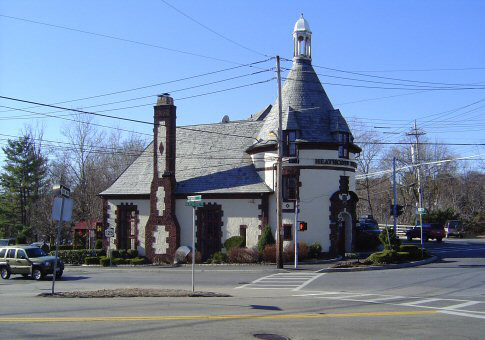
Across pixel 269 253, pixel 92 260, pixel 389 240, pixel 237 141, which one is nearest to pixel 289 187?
pixel 269 253

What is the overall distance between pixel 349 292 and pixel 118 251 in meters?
22.7

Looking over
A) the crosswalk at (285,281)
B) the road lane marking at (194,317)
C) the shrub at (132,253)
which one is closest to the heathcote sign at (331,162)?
the crosswalk at (285,281)

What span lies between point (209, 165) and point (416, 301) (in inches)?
947

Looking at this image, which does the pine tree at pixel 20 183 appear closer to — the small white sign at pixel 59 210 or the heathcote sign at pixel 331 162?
the heathcote sign at pixel 331 162

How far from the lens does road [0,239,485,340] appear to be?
10492 millimetres

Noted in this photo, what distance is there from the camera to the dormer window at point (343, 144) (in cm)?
3465

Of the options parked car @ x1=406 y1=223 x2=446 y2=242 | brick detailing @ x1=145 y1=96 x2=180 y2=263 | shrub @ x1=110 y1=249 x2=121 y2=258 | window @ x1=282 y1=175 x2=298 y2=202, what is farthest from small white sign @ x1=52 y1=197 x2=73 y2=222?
parked car @ x1=406 y1=223 x2=446 y2=242

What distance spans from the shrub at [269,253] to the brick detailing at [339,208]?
13.3 ft

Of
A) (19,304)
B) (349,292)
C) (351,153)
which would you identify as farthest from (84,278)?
(351,153)

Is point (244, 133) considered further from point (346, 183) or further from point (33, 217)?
point (33, 217)

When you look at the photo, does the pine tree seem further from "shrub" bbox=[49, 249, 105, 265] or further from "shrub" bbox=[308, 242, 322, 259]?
"shrub" bbox=[308, 242, 322, 259]

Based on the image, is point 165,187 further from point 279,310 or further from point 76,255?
point 279,310

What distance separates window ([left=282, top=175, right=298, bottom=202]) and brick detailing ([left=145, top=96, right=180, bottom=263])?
26.3 feet

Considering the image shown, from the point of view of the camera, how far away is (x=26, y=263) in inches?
1059
